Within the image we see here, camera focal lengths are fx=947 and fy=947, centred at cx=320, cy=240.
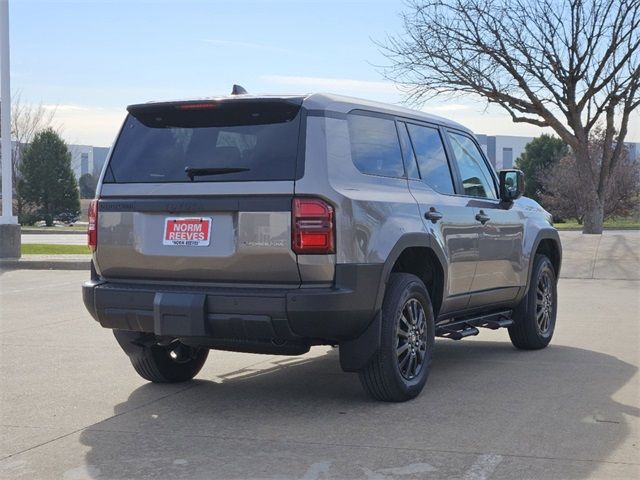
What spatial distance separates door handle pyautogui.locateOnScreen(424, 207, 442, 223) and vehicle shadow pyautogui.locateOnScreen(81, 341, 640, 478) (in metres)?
1.21

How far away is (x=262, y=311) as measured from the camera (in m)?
5.54

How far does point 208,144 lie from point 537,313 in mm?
4045

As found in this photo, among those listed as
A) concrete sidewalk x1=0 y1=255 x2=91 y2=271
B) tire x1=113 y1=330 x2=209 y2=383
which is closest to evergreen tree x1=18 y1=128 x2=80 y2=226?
concrete sidewalk x1=0 y1=255 x2=91 y2=271

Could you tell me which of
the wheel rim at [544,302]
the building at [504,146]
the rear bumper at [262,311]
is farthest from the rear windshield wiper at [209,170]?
the building at [504,146]

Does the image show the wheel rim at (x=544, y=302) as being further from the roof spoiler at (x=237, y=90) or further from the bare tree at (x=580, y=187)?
the bare tree at (x=580, y=187)

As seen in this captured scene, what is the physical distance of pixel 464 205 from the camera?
730 cm

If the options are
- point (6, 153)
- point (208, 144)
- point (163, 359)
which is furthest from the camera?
point (6, 153)

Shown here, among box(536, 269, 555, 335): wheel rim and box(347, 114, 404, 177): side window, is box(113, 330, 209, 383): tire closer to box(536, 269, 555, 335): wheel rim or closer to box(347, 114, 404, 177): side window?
box(347, 114, 404, 177): side window

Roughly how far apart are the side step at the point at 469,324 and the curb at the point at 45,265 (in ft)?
39.8

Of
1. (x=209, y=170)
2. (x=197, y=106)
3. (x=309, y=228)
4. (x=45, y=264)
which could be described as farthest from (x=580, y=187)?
(x=309, y=228)

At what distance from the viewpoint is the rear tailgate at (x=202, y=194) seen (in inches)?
220

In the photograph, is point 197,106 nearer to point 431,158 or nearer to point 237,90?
point 237,90

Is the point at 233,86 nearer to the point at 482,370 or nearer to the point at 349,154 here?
the point at 349,154

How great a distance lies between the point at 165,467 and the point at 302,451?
2.40 ft
